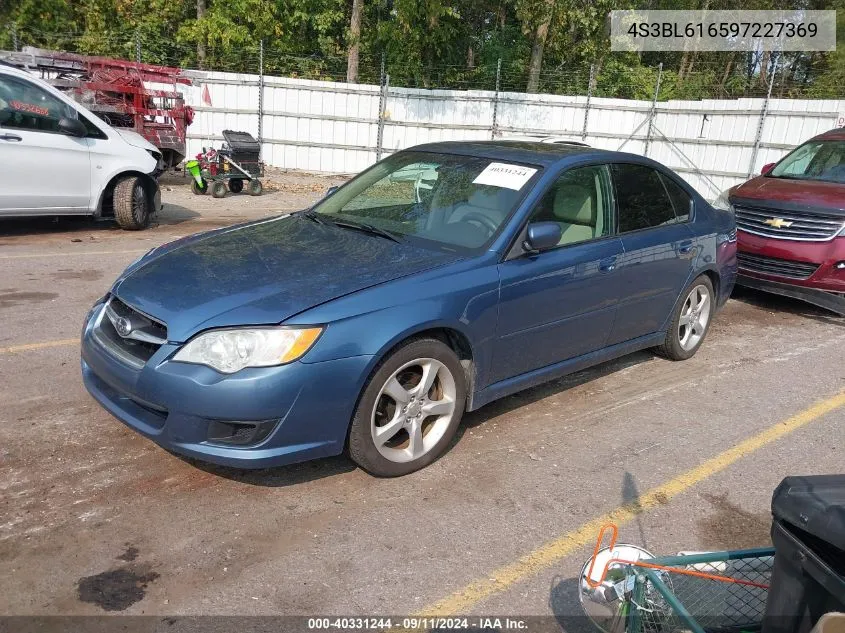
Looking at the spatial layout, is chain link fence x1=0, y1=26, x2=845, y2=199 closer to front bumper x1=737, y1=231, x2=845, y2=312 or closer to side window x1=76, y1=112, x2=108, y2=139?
side window x1=76, y1=112, x2=108, y2=139

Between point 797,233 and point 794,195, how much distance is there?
1.54ft

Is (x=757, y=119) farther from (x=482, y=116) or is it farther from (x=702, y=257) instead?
(x=702, y=257)

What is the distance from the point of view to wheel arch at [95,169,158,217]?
9026 mm

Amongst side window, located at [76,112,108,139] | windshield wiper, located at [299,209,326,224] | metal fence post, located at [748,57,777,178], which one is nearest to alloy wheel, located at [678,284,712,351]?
windshield wiper, located at [299,209,326,224]

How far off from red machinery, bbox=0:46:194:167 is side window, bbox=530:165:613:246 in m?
10.4

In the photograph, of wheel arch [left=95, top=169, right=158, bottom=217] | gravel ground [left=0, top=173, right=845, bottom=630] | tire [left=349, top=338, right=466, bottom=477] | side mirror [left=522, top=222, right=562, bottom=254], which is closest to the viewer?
gravel ground [left=0, top=173, right=845, bottom=630]

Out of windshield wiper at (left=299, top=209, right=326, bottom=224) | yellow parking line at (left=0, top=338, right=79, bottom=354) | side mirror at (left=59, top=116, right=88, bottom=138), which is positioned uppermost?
side mirror at (left=59, top=116, right=88, bottom=138)

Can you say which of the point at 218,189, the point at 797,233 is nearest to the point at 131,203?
the point at 218,189

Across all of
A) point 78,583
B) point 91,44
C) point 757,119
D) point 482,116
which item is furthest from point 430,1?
point 78,583

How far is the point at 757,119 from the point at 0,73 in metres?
14.6

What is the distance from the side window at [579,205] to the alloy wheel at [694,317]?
4.13ft

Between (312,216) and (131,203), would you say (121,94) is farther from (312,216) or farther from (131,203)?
(312,216)

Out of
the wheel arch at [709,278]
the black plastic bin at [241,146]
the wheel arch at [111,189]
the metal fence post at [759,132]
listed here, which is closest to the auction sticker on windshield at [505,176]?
the wheel arch at [709,278]

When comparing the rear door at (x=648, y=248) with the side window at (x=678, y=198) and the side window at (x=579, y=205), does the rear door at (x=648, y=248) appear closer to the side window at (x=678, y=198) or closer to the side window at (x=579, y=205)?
the side window at (x=678, y=198)
